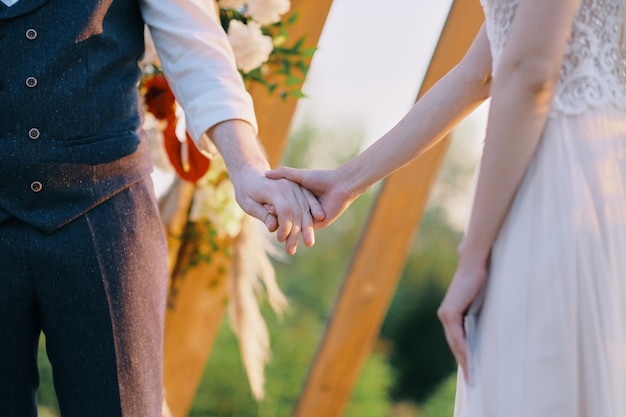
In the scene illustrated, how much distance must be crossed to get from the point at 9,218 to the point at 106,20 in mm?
307

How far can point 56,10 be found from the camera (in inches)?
42.8

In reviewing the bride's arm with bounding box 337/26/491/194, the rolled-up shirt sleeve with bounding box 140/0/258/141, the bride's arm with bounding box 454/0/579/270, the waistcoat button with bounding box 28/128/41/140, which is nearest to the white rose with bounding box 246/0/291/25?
the rolled-up shirt sleeve with bounding box 140/0/258/141

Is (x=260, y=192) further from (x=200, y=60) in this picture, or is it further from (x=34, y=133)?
(x=34, y=133)

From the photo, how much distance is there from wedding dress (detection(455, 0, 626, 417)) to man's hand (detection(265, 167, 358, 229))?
0.42m

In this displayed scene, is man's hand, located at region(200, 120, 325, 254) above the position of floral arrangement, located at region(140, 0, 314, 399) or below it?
above

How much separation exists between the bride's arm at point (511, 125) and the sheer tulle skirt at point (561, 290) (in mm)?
20

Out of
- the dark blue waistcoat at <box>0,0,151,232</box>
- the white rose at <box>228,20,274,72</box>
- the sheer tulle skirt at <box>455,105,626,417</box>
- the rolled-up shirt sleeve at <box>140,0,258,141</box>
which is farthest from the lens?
the white rose at <box>228,20,274,72</box>

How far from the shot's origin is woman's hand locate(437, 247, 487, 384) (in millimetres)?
934

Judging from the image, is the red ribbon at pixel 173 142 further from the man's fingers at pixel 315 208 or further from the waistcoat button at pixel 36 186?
the waistcoat button at pixel 36 186

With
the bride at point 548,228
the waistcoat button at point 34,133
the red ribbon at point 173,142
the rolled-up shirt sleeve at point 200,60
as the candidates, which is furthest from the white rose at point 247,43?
the bride at point 548,228

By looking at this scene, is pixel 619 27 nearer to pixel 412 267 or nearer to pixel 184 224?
pixel 184 224

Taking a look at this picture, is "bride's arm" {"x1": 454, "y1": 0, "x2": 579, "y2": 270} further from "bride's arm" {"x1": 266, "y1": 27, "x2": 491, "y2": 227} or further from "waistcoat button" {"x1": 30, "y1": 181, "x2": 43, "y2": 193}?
"waistcoat button" {"x1": 30, "y1": 181, "x2": 43, "y2": 193}

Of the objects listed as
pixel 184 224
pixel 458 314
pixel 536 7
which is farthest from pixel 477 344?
pixel 184 224

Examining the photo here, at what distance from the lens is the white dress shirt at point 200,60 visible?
1.24m
